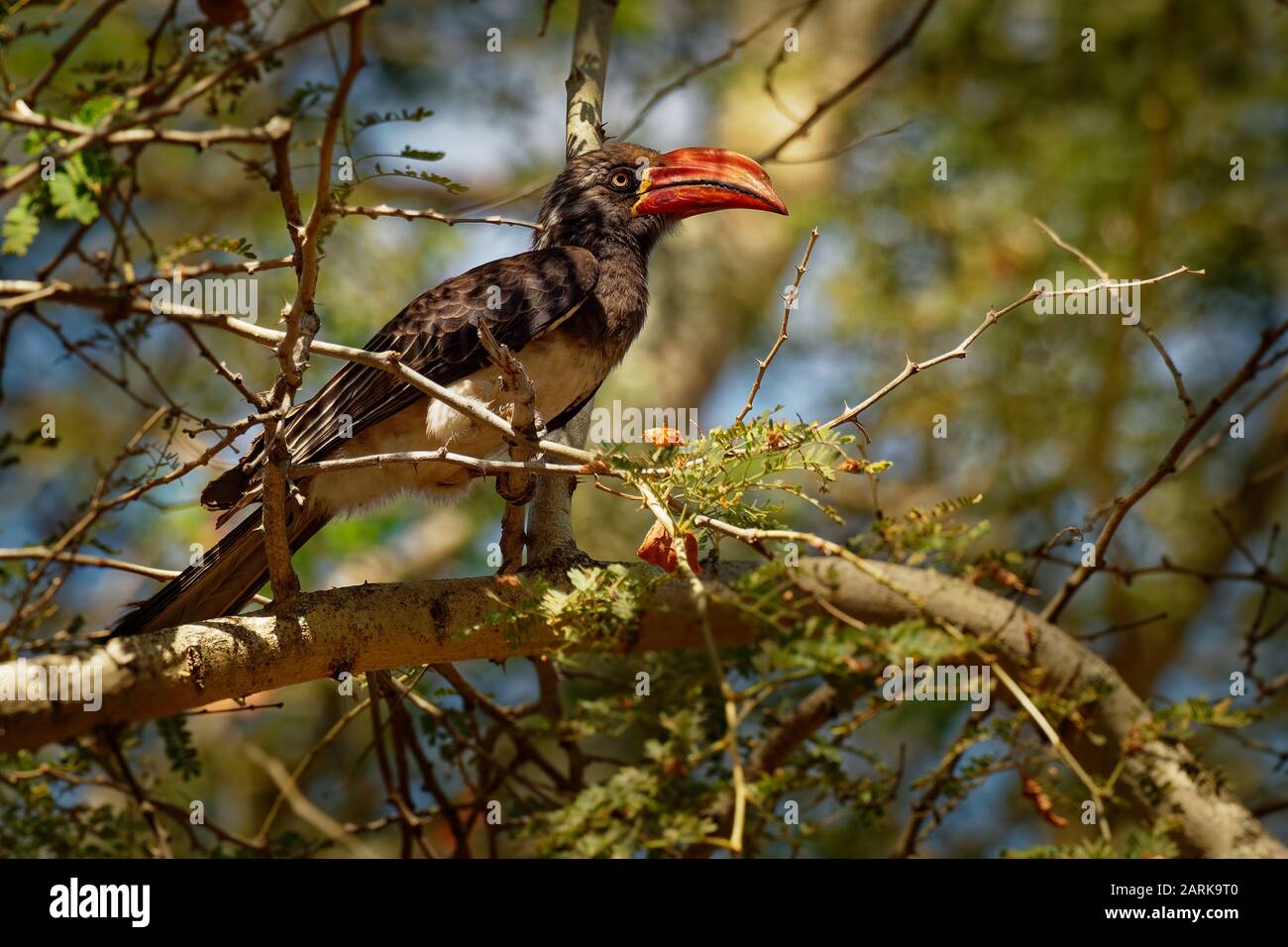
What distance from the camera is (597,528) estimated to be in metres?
5.96

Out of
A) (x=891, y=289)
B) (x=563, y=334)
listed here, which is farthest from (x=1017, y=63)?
(x=563, y=334)

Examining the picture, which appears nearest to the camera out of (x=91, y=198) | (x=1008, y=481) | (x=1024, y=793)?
(x=91, y=198)

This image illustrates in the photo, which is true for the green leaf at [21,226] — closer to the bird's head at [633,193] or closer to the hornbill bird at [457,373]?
the hornbill bird at [457,373]

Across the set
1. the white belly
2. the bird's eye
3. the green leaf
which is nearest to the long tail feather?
the white belly

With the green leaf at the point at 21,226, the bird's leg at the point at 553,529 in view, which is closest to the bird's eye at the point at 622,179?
the bird's leg at the point at 553,529

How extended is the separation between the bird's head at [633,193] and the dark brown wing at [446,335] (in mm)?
392

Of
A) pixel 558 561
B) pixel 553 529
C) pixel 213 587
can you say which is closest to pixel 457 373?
pixel 553 529

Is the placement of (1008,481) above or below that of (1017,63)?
below

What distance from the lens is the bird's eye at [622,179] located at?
412 cm

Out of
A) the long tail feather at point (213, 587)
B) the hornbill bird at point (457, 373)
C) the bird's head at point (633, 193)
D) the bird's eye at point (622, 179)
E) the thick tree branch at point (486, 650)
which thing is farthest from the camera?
the bird's eye at point (622, 179)

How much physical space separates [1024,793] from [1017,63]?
511 cm

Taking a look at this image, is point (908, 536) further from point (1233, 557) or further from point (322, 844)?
point (1233, 557)

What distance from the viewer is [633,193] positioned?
13.6ft

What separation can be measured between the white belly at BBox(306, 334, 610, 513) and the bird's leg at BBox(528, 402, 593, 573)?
0.25 metres
